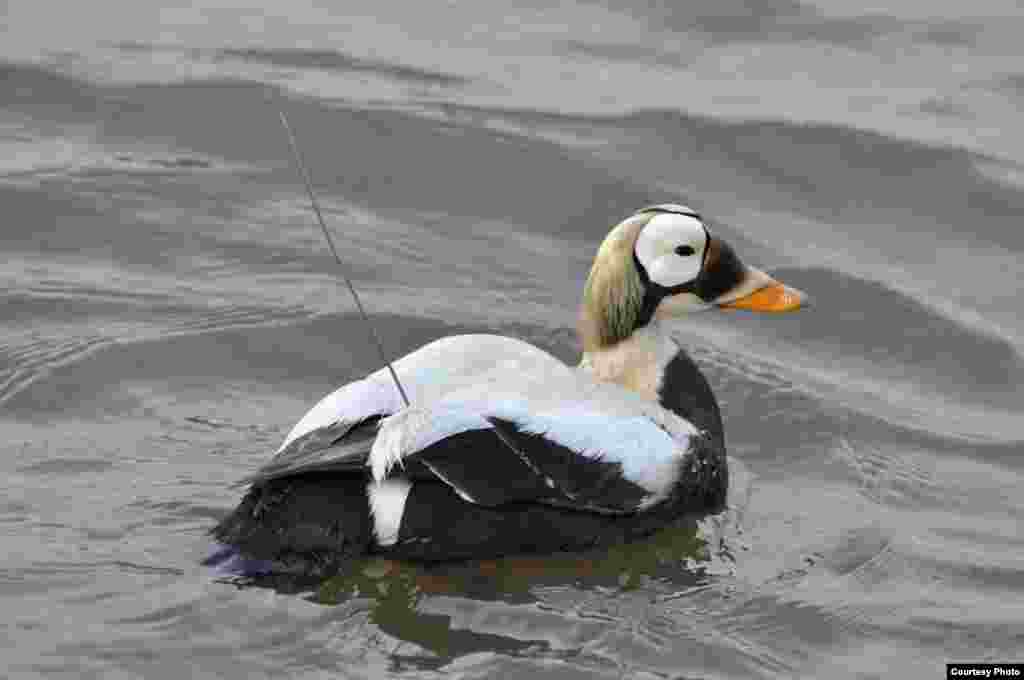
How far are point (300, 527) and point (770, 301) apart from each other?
5.86 ft

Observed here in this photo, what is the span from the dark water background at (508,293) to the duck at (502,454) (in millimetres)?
113

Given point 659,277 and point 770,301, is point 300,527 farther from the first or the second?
point 770,301

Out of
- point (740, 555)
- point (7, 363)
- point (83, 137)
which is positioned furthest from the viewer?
point (83, 137)

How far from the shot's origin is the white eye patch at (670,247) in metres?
5.98

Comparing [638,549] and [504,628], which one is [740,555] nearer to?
[638,549]

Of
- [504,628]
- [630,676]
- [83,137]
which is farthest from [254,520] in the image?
[83,137]

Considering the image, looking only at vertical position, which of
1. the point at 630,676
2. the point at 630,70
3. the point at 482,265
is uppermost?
the point at 630,70

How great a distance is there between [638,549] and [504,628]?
641 millimetres

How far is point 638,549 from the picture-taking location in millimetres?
5730

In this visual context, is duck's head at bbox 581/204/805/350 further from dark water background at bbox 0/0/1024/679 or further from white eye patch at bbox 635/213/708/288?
dark water background at bbox 0/0/1024/679

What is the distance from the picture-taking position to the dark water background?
5270 millimetres

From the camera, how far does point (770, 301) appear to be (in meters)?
6.25

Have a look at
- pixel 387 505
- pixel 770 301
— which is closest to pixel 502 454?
pixel 387 505

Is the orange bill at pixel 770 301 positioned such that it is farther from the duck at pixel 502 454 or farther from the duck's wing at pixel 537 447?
the duck's wing at pixel 537 447
